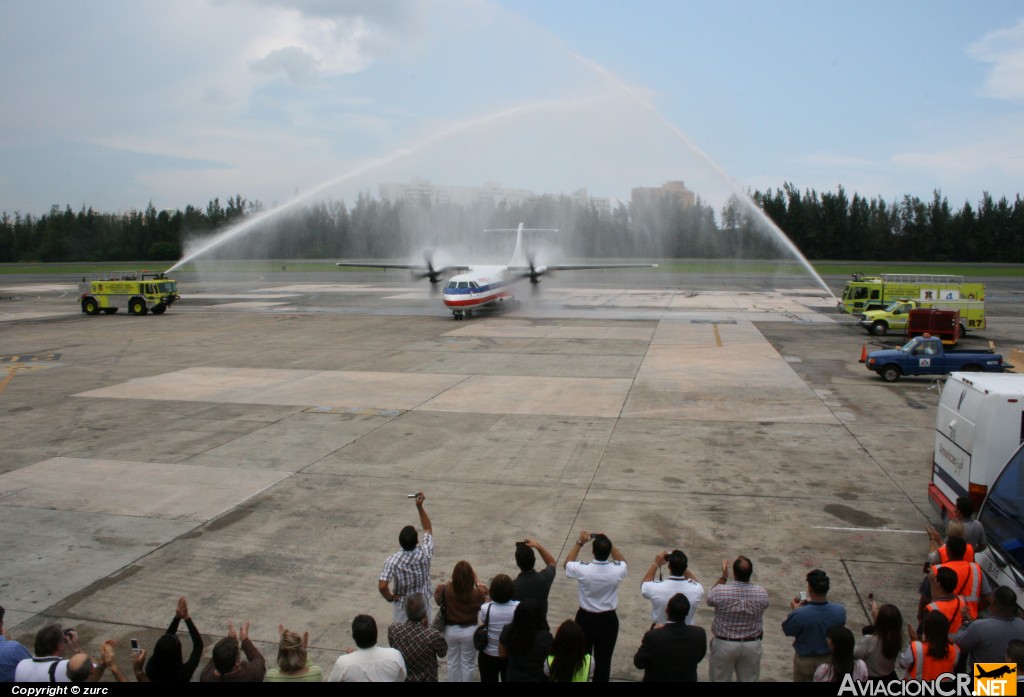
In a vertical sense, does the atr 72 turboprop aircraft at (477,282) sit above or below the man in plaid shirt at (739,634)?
above

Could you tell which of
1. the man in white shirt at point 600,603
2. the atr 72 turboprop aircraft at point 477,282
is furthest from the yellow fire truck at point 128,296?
the man in white shirt at point 600,603

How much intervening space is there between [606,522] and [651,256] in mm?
123083

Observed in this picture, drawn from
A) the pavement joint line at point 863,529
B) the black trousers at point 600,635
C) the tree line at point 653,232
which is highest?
the tree line at point 653,232

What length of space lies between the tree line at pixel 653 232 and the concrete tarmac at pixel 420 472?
7791cm

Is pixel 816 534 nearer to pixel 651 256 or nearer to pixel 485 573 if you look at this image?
pixel 485 573

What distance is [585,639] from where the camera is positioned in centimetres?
593

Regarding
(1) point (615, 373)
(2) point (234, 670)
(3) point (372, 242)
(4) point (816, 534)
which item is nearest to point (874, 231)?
(3) point (372, 242)

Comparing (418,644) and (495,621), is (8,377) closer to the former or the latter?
(418,644)

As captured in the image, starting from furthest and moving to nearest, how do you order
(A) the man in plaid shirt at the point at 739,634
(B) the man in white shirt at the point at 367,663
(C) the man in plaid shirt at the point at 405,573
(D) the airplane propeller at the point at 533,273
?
(D) the airplane propeller at the point at 533,273 → (C) the man in plaid shirt at the point at 405,573 → (A) the man in plaid shirt at the point at 739,634 → (B) the man in white shirt at the point at 367,663

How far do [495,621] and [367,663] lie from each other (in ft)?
3.94

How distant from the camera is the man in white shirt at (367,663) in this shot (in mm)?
5496

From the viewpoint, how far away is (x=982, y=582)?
730 cm

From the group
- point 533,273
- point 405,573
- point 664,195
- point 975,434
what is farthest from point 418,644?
point 664,195

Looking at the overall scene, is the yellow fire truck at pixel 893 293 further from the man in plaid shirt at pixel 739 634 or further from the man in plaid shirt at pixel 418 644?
the man in plaid shirt at pixel 418 644
